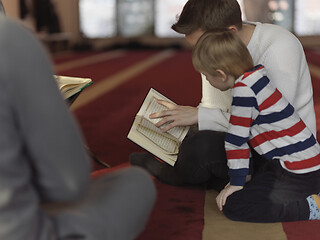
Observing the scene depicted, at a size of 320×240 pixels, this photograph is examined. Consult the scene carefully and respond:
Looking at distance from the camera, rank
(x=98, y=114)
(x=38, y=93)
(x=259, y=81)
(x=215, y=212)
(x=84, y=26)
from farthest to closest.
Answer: (x=84, y=26) → (x=98, y=114) → (x=215, y=212) → (x=259, y=81) → (x=38, y=93)

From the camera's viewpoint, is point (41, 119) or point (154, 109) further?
point (154, 109)

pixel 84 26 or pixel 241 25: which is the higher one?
pixel 241 25

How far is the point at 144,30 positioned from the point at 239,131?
32.0 ft

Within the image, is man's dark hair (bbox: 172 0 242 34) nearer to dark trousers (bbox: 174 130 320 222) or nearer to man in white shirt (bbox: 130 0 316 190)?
man in white shirt (bbox: 130 0 316 190)

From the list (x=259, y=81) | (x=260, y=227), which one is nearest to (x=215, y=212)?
(x=260, y=227)

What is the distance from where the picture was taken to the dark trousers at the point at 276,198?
1428 mm

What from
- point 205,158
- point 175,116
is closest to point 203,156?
point 205,158

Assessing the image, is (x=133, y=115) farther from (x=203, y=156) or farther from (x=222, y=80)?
(x=222, y=80)

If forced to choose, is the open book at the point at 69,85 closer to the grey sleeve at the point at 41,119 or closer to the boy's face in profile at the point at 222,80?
the boy's face in profile at the point at 222,80

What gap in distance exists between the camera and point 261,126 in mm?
1402

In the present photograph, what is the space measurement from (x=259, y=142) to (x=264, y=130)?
46 millimetres

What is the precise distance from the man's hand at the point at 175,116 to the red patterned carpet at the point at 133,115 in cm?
25

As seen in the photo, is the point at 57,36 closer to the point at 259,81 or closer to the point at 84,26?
the point at 84,26

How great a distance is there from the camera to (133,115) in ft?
10.1
